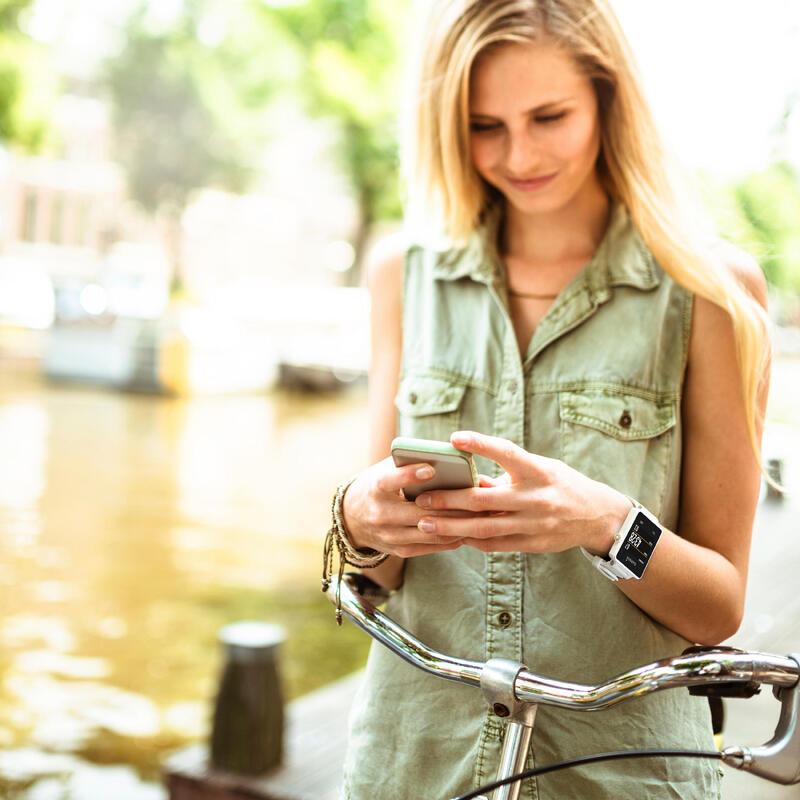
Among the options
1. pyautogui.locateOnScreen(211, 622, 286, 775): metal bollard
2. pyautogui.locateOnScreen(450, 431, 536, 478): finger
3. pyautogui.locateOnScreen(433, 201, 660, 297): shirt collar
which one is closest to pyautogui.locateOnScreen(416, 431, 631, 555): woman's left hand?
pyautogui.locateOnScreen(450, 431, 536, 478): finger

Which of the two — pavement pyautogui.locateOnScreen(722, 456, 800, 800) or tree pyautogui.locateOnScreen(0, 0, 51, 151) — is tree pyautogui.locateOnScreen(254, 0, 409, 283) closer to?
tree pyautogui.locateOnScreen(0, 0, 51, 151)

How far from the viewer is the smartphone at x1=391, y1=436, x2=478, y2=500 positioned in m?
1.12

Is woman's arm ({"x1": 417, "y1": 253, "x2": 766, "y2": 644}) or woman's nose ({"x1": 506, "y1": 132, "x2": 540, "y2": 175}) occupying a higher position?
woman's nose ({"x1": 506, "y1": 132, "x2": 540, "y2": 175})

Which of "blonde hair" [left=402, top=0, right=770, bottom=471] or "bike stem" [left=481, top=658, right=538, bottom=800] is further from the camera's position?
"blonde hair" [left=402, top=0, right=770, bottom=471]

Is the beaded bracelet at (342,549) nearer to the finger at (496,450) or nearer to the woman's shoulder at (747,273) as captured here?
the finger at (496,450)

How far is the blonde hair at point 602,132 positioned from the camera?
1388 millimetres

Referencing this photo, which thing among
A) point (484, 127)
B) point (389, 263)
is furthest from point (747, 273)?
point (389, 263)

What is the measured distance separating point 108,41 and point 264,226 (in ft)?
48.7

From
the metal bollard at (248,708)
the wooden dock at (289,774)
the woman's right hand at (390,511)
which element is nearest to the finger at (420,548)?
the woman's right hand at (390,511)

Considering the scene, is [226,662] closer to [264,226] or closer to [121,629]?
[121,629]

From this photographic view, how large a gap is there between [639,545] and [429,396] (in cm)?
40

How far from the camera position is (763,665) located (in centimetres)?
112

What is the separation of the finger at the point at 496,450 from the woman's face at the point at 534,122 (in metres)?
0.51

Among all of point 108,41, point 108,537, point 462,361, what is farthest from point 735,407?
point 108,41
